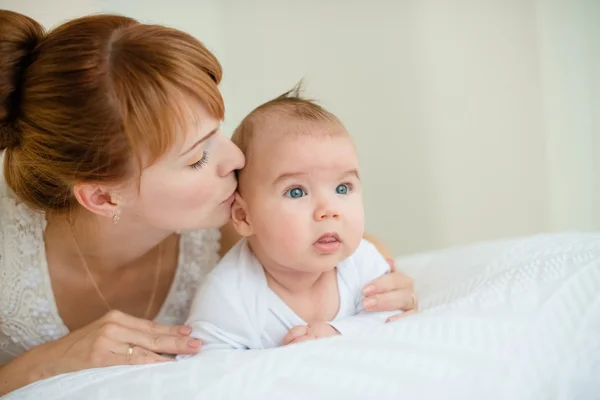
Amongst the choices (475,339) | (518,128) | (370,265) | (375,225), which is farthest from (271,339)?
(518,128)

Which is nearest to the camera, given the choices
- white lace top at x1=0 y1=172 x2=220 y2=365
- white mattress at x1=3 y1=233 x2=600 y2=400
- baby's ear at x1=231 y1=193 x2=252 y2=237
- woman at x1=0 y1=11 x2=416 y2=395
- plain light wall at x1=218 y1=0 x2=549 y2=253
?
white mattress at x1=3 y1=233 x2=600 y2=400

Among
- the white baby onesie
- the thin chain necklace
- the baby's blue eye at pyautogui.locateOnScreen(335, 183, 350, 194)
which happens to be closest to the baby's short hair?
the baby's blue eye at pyautogui.locateOnScreen(335, 183, 350, 194)

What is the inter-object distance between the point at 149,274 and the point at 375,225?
1.09 meters

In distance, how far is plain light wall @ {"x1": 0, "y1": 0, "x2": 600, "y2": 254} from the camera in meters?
2.21

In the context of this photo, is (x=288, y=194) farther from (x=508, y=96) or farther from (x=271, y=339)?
(x=508, y=96)

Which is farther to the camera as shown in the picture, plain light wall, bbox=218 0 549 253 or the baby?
plain light wall, bbox=218 0 549 253

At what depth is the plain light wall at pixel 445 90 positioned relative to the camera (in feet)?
7.26

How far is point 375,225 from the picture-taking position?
2441mm

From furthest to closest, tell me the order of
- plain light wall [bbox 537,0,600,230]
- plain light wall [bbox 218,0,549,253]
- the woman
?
1. plain light wall [bbox 218,0,549,253]
2. plain light wall [bbox 537,0,600,230]
3. the woman

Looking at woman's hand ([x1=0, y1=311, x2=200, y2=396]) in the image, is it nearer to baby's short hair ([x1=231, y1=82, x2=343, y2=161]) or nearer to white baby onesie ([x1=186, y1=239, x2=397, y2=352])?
white baby onesie ([x1=186, y1=239, x2=397, y2=352])

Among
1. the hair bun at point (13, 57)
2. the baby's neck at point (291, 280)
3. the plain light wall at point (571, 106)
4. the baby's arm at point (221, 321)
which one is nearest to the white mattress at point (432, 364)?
the baby's arm at point (221, 321)

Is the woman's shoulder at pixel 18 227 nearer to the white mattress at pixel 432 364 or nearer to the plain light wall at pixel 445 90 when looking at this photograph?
the white mattress at pixel 432 364

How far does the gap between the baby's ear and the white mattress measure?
262 mm

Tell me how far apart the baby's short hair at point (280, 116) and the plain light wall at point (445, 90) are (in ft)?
3.45
